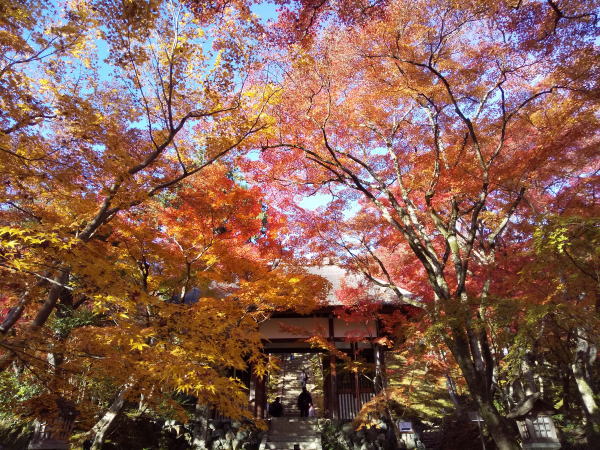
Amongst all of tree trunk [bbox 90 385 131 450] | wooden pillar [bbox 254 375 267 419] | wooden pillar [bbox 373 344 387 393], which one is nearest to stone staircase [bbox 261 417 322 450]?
wooden pillar [bbox 254 375 267 419]

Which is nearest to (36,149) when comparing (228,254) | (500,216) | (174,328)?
(174,328)

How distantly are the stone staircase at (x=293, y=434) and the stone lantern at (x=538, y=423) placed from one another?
5101 mm

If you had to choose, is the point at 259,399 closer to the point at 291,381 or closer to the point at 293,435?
the point at 293,435

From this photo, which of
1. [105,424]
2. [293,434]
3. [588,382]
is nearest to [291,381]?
[293,434]

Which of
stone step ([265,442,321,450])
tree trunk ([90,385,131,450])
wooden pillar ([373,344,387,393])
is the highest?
wooden pillar ([373,344,387,393])

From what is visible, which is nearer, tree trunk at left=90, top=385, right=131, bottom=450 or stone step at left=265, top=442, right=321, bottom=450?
tree trunk at left=90, top=385, right=131, bottom=450

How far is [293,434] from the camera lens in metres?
10.3

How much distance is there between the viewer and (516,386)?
425 inches

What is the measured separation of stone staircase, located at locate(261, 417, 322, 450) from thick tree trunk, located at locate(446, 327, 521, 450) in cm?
520

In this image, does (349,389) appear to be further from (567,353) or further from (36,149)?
(36,149)

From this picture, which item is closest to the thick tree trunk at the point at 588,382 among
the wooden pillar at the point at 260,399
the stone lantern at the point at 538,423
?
the stone lantern at the point at 538,423

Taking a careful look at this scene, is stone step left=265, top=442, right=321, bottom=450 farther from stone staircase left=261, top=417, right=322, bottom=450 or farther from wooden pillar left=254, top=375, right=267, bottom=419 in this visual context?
wooden pillar left=254, top=375, right=267, bottom=419

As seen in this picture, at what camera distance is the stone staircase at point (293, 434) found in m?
9.77

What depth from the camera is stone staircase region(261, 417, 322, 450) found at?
977 cm
